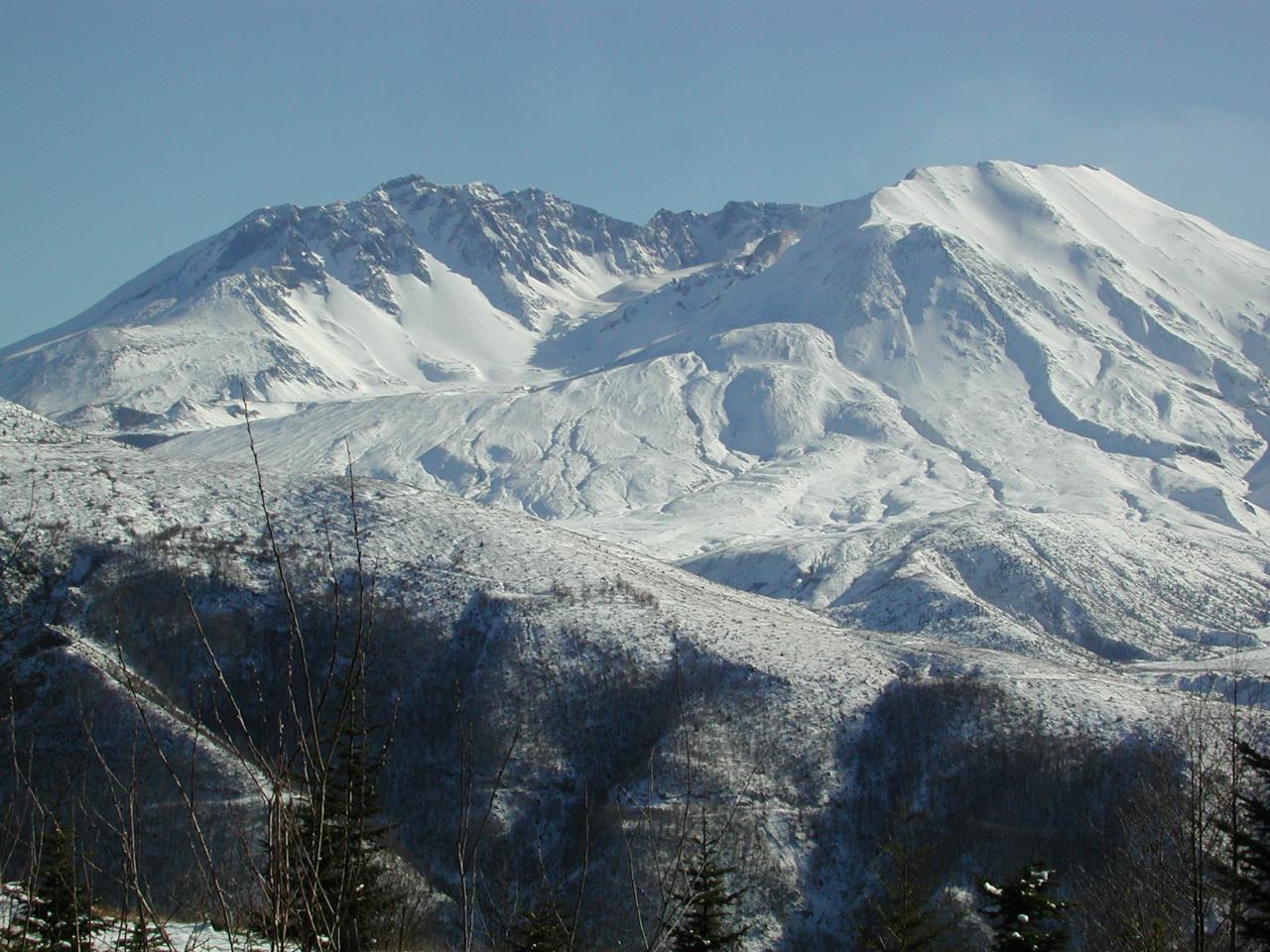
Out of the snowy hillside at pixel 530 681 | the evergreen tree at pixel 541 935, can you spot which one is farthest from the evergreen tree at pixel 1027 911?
the snowy hillside at pixel 530 681

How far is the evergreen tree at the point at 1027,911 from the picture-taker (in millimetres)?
18859

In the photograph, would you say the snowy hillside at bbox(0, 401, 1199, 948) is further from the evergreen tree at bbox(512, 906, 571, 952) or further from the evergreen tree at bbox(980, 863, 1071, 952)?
the evergreen tree at bbox(980, 863, 1071, 952)

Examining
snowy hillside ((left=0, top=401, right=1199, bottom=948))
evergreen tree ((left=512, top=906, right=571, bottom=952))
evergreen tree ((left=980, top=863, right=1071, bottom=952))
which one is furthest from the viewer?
snowy hillside ((left=0, top=401, right=1199, bottom=948))

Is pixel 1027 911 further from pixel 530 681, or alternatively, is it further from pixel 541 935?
pixel 530 681

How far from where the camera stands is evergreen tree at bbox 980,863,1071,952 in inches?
742

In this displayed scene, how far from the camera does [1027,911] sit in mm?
19203

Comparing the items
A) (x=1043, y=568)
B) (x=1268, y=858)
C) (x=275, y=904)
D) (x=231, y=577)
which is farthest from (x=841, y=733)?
(x=1043, y=568)

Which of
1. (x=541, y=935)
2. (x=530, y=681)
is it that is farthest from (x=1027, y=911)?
(x=530, y=681)

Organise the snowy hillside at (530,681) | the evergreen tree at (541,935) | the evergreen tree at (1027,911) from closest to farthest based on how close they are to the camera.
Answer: the evergreen tree at (1027,911) → the evergreen tree at (541,935) → the snowy hillside at (530,681)

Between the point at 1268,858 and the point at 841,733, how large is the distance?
46.4 m

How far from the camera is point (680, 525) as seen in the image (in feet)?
607

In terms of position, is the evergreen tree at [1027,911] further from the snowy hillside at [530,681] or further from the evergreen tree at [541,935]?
the snowy hillside at [530,681]

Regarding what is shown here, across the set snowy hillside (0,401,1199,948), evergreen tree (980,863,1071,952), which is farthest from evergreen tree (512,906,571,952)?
snowy hillside (0,401,1199,948)

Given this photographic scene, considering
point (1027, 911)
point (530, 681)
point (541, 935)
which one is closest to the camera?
point (1027, 911)
